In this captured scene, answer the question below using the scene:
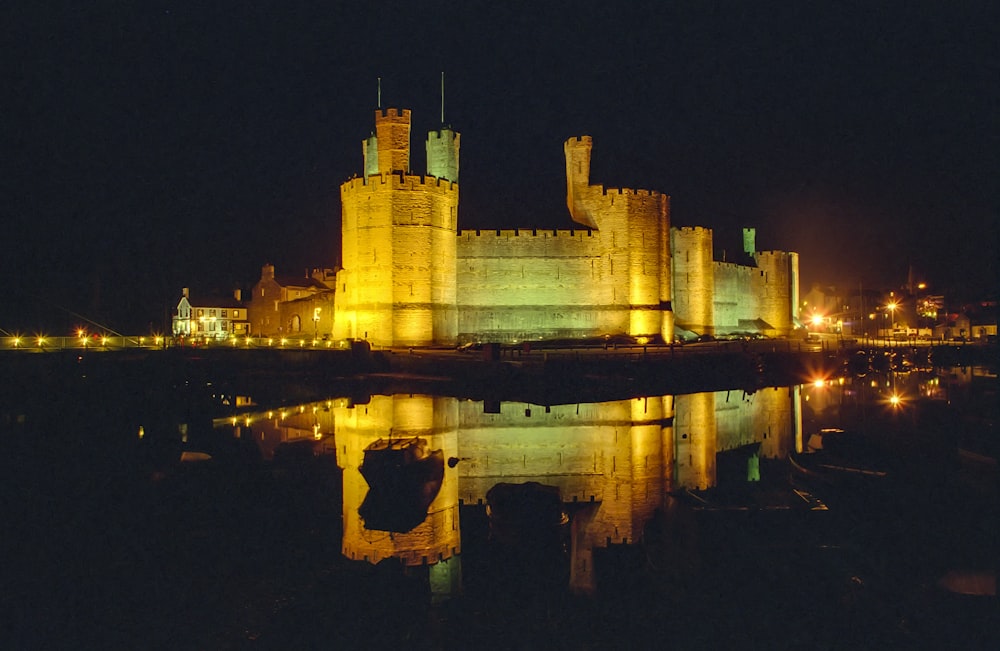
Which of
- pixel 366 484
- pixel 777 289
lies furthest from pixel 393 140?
pixel 777 289

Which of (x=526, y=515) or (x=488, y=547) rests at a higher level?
(x=526, y=515)

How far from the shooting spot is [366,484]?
41.4ft

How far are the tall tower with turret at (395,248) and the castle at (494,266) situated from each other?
48 mm

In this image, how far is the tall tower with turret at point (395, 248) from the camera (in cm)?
3106

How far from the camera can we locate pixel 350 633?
7.03 m

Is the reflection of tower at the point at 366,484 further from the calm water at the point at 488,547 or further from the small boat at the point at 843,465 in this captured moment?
the small boat at the point at 843,465

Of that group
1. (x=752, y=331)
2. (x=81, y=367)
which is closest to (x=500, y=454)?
(x=81, y=367)

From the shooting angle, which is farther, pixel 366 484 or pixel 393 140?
pixel 393 140

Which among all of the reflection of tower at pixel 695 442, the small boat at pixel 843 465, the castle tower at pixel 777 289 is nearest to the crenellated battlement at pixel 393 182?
the reflection of tower at pixel 695 442

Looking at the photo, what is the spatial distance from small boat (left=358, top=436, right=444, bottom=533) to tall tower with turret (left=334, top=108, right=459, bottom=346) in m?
18.4

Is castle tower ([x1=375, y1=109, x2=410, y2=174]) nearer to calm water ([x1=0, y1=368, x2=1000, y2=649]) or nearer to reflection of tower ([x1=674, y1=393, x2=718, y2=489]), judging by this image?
reflection of tower ([x1=674, y1=393, x2=718, y2=489])

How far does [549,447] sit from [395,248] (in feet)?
56.0

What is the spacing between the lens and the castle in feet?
102

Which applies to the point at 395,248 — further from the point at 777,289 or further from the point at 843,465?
the point at 777,289
